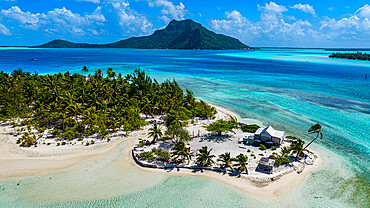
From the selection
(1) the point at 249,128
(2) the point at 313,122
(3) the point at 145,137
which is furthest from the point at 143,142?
(2) the point at 313,122

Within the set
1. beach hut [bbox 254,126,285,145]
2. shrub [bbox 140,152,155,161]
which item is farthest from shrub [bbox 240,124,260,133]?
shrub [bbox 140,152,155,161]

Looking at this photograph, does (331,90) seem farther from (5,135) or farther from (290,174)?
(5,135)

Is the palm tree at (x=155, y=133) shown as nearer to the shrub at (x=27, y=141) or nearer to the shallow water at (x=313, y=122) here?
the shallow water at (x=313, y=122)

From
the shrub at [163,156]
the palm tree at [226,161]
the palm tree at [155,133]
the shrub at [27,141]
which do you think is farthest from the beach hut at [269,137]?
the shrub at [27,141]

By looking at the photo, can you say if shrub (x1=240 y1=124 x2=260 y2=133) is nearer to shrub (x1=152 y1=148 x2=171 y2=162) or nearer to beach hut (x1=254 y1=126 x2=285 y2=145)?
beach hut (x1=254 y1=126 x2=285 y2=145)

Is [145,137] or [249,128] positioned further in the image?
[249,128]

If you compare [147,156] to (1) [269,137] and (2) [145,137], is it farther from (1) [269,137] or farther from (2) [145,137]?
(1) [269,137]
